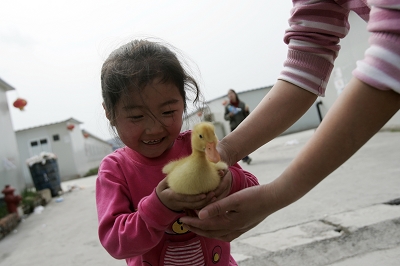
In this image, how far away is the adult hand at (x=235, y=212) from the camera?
2.77 feet

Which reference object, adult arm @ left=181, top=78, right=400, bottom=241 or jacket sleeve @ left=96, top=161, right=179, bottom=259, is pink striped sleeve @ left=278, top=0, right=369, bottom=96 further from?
jacket sleeve @ left=96, top=161, right=179, bottom=259

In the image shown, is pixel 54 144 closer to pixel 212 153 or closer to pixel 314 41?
pixel 314 41

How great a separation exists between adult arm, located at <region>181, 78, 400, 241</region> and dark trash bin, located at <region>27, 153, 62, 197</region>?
7.29 metres

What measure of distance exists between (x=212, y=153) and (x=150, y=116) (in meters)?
0.26

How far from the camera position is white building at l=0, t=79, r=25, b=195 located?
5.63 metres

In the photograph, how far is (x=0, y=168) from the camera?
5.41m

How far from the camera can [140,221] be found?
0.88 meters

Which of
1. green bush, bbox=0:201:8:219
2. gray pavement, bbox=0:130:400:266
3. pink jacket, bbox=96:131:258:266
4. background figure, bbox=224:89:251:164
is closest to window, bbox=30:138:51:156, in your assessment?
green bush, bbox=0:201:8:219

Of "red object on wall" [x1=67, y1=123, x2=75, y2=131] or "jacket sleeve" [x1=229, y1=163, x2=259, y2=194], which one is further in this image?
"red object on wall" [x1=67, y1=123, x2=75, y2=131]

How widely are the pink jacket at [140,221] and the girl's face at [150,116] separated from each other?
9 cm

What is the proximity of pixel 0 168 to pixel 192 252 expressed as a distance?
5391 mm

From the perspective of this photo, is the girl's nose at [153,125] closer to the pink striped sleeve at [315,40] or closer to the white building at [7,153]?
the pink striped sleeve at [315,40]

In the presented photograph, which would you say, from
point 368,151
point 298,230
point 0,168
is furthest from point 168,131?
point 0,168

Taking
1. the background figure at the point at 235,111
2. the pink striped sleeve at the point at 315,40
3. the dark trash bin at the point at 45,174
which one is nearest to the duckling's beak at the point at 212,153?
the pink striped sleeve at the point at 315,40
